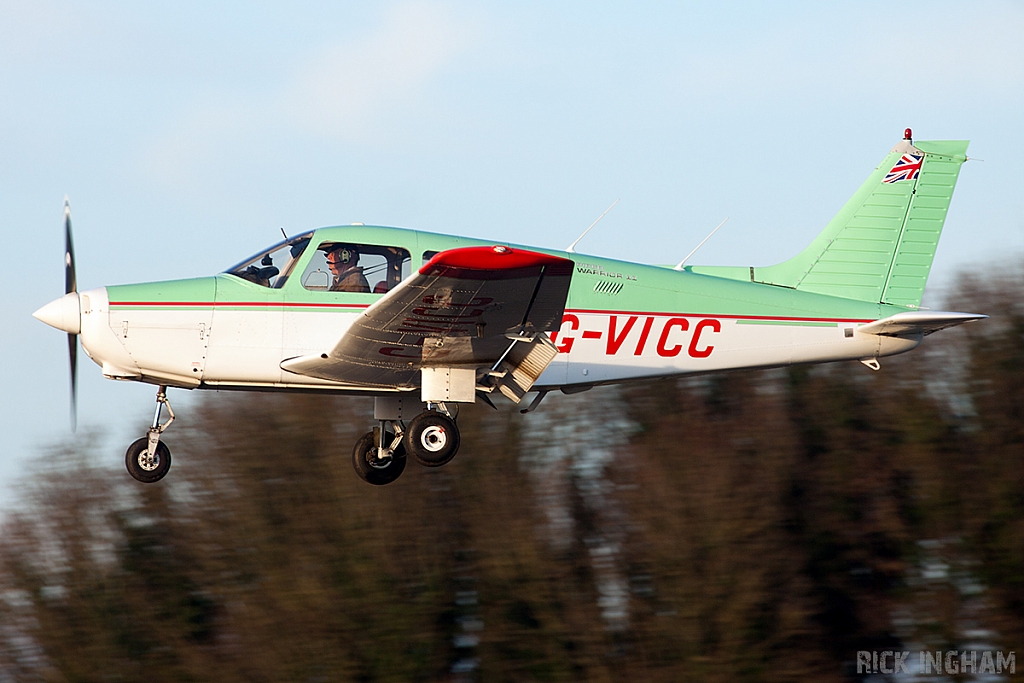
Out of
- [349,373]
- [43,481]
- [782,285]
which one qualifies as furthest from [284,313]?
[43,481]

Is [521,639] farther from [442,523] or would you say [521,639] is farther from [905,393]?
[905,393]

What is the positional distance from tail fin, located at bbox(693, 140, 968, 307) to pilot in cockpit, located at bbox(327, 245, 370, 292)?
343 centimetres

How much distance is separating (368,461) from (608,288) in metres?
2.82

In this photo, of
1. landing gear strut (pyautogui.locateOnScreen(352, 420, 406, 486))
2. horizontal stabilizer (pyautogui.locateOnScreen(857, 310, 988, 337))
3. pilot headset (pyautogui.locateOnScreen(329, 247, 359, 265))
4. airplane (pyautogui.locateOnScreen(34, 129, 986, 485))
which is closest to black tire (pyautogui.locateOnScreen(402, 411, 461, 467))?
airplane (pyautogui.locateOnScreen(34, 129, 986, 485))

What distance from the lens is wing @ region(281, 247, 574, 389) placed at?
30.1 feet

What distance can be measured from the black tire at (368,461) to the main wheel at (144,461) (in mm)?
1833

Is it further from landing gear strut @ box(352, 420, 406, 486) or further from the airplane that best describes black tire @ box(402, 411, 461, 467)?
landing gear strut @ box(352, 420, 406, 486)

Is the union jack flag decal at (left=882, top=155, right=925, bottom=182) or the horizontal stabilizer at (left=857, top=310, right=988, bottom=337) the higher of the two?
the union jack flag decal at (left=882, top=155, right=925, bottom=182)

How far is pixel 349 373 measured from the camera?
35.1 ft

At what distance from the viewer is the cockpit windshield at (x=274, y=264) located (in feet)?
35.2

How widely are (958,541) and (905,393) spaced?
9.11 ft

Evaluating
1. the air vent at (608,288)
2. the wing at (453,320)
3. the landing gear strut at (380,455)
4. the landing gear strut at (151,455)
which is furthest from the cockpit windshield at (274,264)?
the air vent at (608,288)

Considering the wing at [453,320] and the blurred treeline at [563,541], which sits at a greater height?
the wing at [453,320]

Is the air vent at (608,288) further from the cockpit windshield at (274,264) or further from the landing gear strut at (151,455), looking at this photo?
the landing gear strut at (151,455)
